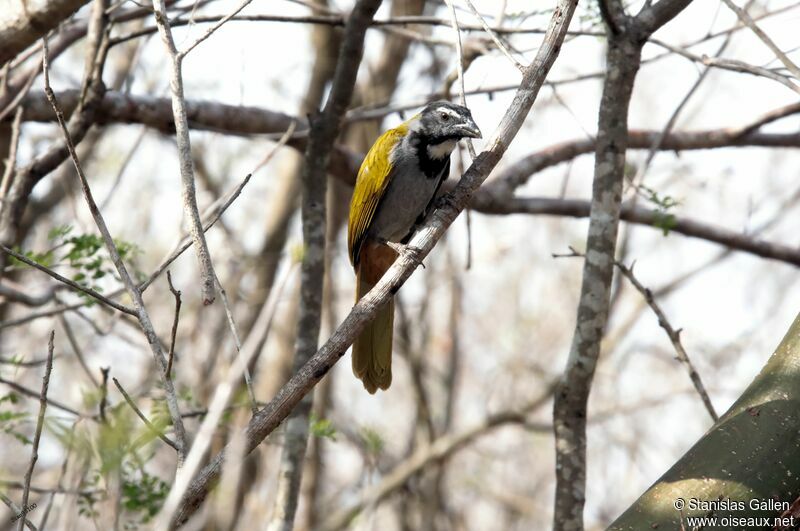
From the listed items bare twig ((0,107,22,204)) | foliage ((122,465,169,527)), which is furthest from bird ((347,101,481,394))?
bare twig ((0,107,22,204))

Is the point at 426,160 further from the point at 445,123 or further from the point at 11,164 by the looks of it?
the point at 11,164

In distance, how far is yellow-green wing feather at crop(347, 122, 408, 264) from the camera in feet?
17.3

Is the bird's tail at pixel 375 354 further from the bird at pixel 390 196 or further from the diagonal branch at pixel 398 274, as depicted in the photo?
the diagonal branch at pixel 398 274

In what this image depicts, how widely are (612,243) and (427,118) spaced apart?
1.57 meters

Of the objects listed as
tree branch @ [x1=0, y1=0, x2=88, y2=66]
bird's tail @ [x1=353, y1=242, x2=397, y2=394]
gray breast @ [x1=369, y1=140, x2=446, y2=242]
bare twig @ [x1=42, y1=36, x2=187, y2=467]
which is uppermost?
gray breast @ [x1=369, y1=140, x2=446, y2=242]

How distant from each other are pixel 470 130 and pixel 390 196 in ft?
2.65

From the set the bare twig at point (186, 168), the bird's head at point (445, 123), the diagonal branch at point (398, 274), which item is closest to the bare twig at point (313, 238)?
the bird's head at point (445, 123)

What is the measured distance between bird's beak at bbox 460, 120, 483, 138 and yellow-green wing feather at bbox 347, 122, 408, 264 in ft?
2.13

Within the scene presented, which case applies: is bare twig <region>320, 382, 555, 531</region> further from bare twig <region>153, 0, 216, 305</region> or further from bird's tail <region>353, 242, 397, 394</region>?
bare twig <region>153, 0, 216, 305</region>

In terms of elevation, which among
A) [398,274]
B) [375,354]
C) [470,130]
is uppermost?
[470,130]

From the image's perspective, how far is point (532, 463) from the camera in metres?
13.8

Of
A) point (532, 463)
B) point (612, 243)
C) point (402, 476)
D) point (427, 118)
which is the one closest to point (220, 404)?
point (612, 243)

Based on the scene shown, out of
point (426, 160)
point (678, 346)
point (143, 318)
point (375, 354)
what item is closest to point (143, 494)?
point (375, 354)

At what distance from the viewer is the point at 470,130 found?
4750 millimetres
